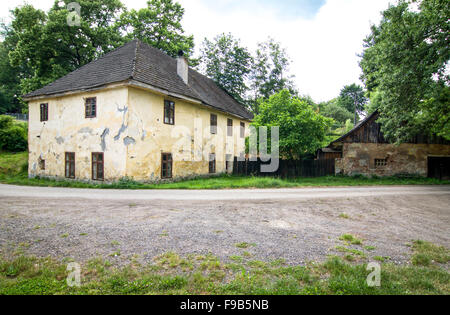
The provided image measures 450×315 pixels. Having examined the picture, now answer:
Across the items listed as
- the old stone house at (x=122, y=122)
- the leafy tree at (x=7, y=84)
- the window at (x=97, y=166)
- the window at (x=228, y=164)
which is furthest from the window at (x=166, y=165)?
the leafy tree at (x=7, y=84)

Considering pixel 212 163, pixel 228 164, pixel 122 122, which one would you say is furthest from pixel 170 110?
pixel 228 164

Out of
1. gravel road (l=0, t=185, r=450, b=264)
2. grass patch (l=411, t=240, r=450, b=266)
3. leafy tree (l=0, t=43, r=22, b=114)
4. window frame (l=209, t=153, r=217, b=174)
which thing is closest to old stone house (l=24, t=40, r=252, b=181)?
window frame (l=209, t=153, r=217, b=174)

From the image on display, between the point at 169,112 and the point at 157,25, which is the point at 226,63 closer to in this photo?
the point at 157,25

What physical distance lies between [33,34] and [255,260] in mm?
26692

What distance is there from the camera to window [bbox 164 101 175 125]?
14969 millimetres

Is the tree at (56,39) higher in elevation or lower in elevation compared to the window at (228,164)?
higher

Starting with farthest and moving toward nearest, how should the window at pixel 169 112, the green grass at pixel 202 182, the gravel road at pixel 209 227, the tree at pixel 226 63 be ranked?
the tree at pixel 226 63
the window at pixel 169 112
the green grass at pixel 202 182
the gravel road at pixel 209 227

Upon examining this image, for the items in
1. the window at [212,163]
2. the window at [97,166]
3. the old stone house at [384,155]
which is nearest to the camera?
the window at [97,166]

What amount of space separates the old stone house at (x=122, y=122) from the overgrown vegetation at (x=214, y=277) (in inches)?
390

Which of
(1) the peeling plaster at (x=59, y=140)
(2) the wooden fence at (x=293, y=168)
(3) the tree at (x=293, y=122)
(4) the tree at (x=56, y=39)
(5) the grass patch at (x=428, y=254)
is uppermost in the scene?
(4) the tree at (x=56, y=39)

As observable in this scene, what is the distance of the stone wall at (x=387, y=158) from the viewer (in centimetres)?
1867

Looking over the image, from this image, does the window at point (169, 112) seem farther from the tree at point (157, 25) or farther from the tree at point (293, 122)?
the tree at point (157, 25)

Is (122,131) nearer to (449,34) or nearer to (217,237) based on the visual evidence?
(217,237)
